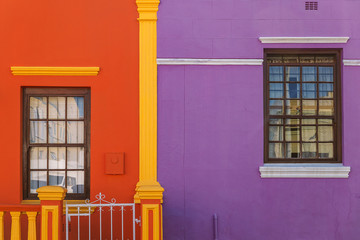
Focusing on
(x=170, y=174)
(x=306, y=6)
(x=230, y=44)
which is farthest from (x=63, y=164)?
(x=306, y=6)

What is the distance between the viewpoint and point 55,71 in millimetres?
6957

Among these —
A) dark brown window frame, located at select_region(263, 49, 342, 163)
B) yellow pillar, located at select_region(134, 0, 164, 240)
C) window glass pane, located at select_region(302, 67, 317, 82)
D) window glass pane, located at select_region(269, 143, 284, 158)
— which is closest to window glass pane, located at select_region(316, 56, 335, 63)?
dark brown window frame, located at select_region(263, 49, 342, 163)

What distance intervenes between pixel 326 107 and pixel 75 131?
13.9 ft

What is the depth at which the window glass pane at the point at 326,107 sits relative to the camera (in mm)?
7254

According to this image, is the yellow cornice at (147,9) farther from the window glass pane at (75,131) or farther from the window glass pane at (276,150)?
the window glass pane at (276,150)

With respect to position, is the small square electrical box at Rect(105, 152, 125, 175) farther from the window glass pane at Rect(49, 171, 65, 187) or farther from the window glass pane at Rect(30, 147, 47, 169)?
the window glass pane at Rect(30, 147, 47, 169)

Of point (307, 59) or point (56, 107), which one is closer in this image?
point (56, 107)

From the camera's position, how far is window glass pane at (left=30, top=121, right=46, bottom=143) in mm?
7156

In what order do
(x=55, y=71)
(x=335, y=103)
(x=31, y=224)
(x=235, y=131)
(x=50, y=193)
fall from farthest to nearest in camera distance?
(x=335, y=103)
(x=235, y=131)
(x=55, y=71)
(x=31, y=224)
(x=50, y=193)

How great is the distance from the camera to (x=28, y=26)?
705 cm

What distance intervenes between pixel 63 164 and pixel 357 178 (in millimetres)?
4859

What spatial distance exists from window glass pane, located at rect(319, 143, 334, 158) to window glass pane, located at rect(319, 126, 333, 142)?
85 mm

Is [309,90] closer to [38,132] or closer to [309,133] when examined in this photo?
[309,133]

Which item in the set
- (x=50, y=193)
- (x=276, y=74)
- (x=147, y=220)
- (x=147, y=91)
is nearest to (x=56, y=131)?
(x=147, y=91)
